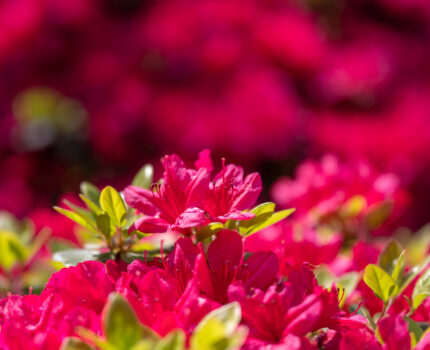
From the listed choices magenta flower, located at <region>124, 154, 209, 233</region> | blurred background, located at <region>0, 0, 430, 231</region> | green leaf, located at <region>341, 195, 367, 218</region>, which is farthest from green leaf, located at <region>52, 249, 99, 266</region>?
blurred background, located at <region>0, 0, 430, 231</region>

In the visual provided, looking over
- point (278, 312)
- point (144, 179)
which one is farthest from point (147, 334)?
point (144, 179)

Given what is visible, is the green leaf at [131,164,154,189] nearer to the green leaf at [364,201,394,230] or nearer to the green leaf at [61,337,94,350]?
the green leaf at [61,337,94,350]

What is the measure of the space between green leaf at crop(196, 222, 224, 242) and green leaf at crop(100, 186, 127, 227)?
0.10 m

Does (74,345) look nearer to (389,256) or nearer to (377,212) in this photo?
(389,256)

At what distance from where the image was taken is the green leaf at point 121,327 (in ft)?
1.72

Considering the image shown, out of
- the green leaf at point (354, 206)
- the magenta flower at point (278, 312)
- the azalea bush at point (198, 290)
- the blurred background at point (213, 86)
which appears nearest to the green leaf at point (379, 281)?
the azalea bush at point (198, 290)

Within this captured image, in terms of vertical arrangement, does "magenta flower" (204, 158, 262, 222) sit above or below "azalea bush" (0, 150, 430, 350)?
above

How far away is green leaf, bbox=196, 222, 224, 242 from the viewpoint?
0.71 meters

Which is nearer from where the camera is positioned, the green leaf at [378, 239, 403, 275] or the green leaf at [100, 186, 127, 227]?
the green leaf at [100, 186, 127, 227]

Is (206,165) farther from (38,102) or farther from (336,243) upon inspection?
(38,102)

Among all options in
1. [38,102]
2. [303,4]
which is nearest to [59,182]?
[38,102]

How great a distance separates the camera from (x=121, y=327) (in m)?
0.53

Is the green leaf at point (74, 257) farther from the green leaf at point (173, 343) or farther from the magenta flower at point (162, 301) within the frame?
the green leaf at point (173, 343)

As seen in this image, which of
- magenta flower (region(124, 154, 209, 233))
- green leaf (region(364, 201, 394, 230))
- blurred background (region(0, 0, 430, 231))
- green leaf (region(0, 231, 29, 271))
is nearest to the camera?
magenta flower (region(124, 154, 209, 233))
